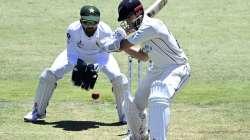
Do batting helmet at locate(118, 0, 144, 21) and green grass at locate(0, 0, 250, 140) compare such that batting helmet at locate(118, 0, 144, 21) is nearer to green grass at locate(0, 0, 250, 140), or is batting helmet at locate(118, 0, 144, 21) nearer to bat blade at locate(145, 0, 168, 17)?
bat blade at locate(145, 0, 168, 17)

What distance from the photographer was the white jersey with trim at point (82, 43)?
12.2 metres

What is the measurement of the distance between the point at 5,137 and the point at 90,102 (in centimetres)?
321

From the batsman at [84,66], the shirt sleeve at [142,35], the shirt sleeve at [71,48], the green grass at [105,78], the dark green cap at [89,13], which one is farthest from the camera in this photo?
the shirt sleeve at [71,48]

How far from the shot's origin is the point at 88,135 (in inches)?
434

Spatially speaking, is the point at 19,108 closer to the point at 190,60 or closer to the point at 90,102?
the point at 90,102

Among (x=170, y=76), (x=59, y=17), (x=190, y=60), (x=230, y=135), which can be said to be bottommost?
(x=230, y=135)

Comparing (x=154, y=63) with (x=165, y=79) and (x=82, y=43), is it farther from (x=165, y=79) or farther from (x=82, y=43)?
(x=82, y=43)

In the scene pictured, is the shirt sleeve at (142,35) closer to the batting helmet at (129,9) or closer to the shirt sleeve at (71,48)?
the batting helmet at (129,9)

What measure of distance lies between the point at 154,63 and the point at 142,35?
0.60m

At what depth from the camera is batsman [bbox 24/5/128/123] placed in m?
11.9

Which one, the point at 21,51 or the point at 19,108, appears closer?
the point at 19,108

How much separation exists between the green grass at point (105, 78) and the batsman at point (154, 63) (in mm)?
1095

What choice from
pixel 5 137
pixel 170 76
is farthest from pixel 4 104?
pixel 170 76

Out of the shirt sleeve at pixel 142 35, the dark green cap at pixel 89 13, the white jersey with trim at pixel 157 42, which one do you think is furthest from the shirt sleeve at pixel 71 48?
the shirt sleeve at pixel 142 35
